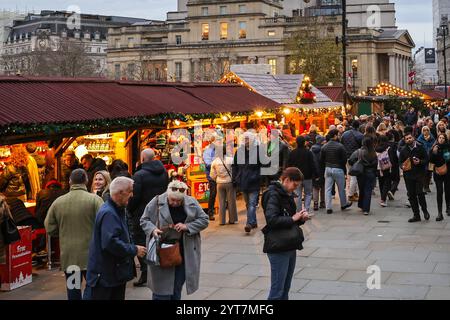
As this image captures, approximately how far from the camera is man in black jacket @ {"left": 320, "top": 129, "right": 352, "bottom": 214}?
15.0m

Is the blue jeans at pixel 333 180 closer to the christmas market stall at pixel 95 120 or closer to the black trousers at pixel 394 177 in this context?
the black trousers at pixel 394 177

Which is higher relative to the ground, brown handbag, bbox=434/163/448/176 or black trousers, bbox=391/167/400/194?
brown handbag, bbox=434/163/448/176

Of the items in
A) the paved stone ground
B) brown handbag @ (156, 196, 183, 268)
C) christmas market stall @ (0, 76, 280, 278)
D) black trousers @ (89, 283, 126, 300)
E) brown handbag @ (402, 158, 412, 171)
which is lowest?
the paved stone ground

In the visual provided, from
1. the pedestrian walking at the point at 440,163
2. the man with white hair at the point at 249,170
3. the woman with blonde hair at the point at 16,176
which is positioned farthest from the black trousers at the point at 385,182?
the woman with blonde hair at the point at 16,176

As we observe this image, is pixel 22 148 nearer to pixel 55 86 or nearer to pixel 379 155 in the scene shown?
pixel 55 86

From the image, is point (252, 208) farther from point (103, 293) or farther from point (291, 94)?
→ point (291, 94)

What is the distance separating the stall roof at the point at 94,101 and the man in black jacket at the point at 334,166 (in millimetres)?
3428

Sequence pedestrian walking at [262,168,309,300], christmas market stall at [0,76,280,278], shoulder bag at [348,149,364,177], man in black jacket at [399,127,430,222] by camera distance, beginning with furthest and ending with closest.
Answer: shoulder bag at [348,149,364,177], man in black jacket at [399,127,430,222], christmas market stall at [0,76,280,278], pedestrian walking at [262,168,309,300]

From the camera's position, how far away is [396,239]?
39.8ft

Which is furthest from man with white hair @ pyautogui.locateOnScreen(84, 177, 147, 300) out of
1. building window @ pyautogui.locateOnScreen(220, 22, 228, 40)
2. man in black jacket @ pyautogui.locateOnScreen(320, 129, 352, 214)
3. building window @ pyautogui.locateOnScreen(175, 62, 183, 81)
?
building window @ pyautogui.locateOnScreen(220, 22, 228, 40)

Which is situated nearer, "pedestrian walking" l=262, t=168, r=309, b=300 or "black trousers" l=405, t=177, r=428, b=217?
"pedestrian walking" l=262, t=168, r=309, b=300

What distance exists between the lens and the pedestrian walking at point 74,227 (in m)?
7.48

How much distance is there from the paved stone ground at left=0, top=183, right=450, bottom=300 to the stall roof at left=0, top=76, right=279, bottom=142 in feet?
8.89

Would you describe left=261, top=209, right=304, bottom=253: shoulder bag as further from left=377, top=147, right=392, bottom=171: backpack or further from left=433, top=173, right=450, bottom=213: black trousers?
left=377, top=147, right=392, bottom=171: backpack
